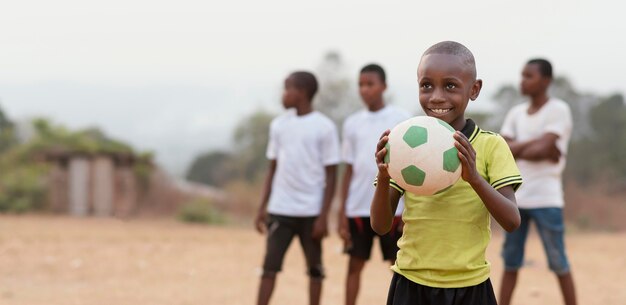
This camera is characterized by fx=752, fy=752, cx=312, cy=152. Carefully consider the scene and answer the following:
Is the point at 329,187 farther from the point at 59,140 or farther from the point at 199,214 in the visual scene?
the point at 59,140

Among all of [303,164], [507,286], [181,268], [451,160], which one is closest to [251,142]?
[181,268]

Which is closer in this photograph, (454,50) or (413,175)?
(413,175)

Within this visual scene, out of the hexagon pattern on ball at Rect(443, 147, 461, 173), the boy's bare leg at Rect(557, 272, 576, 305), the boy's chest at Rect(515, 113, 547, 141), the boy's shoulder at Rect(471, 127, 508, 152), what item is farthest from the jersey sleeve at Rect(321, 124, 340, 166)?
the hexagon pattern on ball at Rect(443, 147, 461, 173)

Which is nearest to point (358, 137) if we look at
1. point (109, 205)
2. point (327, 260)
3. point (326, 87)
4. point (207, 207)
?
point (327, 260)

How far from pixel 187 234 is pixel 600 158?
1185cm

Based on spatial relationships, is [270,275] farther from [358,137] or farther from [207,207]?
[207,207]

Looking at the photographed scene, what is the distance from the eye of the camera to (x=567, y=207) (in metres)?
14.7

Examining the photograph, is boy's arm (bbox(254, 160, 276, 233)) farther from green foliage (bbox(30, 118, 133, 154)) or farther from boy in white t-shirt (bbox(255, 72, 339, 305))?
green foliage (bbox(30, 118, 133, 154))

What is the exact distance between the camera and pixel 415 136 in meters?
2.52

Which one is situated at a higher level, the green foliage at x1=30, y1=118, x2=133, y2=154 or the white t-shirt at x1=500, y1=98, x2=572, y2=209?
the white t-shirt at x1=500, y1=98, x2=572, y2=209

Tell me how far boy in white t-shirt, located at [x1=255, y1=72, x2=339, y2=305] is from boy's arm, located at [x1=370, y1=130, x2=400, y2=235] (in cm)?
221

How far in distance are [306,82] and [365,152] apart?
2.12 ft

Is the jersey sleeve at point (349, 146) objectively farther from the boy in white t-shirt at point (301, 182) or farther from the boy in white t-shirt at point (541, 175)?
the boy in white t-shirt at point (541, 175)

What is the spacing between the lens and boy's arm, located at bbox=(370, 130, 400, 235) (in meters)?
2.57
